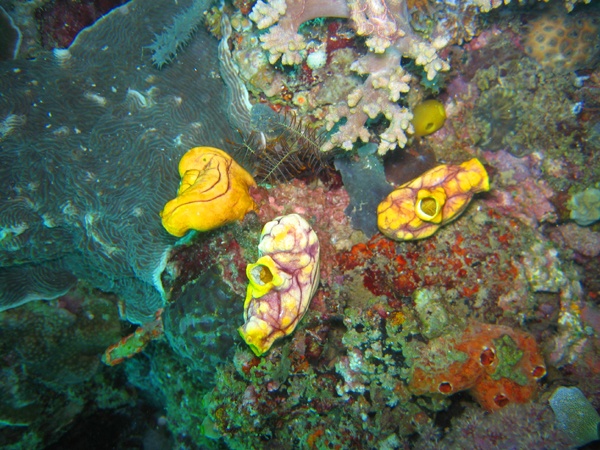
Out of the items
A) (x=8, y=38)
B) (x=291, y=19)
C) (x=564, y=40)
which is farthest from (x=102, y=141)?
(x=564, y=40)

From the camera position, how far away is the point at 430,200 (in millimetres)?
3303

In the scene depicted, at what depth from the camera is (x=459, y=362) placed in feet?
9.86

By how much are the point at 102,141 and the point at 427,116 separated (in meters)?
3.69

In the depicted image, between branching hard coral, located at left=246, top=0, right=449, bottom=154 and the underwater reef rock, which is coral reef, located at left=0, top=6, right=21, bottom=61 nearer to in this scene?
branching hard coral, located at left=246, top=0, right=449, bottom=154

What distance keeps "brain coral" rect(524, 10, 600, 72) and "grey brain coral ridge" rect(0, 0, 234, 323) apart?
4.01m

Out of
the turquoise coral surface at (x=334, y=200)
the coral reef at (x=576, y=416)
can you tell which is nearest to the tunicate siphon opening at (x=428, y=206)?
the turquoise coral surface at (x=334, y=200)

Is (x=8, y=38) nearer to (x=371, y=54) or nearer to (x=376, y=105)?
(x=371, y=54)

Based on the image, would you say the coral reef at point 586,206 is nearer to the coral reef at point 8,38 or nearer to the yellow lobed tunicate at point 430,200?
the yellow lobed tunicate at point 430,200

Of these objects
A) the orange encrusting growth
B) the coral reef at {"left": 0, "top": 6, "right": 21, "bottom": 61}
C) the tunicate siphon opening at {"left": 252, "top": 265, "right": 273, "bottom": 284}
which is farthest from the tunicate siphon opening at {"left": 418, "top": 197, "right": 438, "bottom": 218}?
the coral reef at {"left": 0, "top": 6, "right": 21, "bottom": 61}

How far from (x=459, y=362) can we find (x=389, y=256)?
3.80 feet

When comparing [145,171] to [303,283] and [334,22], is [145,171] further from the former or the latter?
[334,22]

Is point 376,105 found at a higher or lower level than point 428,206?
higher

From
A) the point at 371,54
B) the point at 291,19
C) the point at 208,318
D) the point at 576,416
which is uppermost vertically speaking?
the point at 291,19

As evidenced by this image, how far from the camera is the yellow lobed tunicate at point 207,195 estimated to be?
287 centimetres
